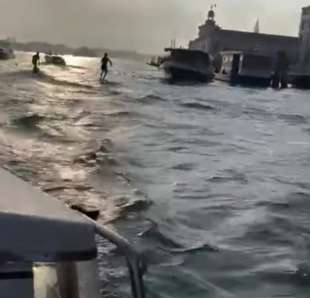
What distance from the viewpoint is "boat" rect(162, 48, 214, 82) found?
65.4m

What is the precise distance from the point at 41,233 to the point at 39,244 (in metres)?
0.03

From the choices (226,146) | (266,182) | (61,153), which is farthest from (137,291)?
(226,146)

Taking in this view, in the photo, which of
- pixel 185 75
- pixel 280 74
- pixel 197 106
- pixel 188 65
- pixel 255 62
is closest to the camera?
pixel 197 106

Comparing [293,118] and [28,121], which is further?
[293,118]

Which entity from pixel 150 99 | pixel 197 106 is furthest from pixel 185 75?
pixel 197 106

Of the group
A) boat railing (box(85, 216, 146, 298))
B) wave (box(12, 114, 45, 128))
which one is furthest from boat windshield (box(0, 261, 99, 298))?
wave (box(12, 114, 45, 128))

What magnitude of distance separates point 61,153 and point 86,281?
51.6ft

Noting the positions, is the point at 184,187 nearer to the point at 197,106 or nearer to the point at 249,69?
the point at 197,106

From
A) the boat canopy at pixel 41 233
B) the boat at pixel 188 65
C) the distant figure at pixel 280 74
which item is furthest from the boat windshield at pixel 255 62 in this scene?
the boat canopy at pixel 41 233

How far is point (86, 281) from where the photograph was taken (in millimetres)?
2773

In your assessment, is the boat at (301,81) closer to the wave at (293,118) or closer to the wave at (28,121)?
the wave at (293,118)

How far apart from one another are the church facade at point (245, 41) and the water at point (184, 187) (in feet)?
273

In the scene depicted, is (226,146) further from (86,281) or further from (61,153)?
(86,281)

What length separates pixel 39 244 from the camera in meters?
2.09
